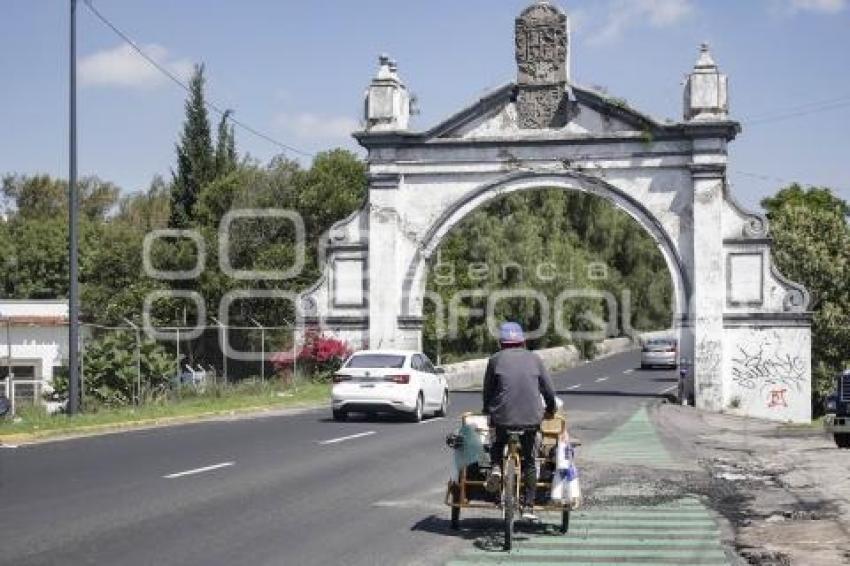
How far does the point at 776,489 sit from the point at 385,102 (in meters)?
25.5

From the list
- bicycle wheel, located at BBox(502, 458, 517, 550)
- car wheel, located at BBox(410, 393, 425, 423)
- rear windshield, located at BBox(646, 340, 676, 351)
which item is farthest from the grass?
rear windshield, located at BBox(646, 340, 676, 351)

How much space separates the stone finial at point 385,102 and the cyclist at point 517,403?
27.9 meters

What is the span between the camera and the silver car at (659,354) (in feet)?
196

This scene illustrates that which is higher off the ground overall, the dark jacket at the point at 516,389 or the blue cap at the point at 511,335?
the blue cap at the point at 511,335

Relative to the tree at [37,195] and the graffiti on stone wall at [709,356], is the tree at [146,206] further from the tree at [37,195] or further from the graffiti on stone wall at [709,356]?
the graffiti on stone wall at [709,356]

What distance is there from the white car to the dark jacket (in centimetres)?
1467

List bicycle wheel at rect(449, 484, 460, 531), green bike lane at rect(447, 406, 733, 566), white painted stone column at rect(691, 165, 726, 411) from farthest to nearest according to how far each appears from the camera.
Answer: white painted stone column at rect(691, 165, 726, 411)
bicycle wheel at rect(449, 484, 460, 531)
green bike lane at rect(447, 406, 733, 566)

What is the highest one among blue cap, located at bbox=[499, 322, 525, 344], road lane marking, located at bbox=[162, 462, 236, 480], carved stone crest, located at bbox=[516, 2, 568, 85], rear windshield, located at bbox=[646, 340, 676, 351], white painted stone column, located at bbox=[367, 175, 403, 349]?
carved stone crest, located at bbox=[516, 2, 568, 85]

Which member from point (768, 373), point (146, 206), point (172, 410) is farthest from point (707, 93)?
point (146, 206)

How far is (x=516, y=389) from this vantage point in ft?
34.4

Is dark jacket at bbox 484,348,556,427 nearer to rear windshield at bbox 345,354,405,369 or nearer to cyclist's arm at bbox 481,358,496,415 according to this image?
cyclist's arm at bbox 481,358,496,415

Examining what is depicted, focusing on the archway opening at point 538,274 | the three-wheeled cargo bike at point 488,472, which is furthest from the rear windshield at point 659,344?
the three-wheeled cargo bike at point 488,472

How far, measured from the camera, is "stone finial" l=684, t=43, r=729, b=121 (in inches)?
1409

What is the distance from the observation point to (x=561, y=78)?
123ft
